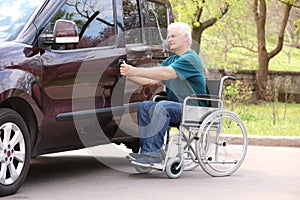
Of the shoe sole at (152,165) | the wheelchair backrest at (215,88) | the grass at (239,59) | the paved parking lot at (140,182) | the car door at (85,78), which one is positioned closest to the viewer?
the paved parking lot at (140,182)

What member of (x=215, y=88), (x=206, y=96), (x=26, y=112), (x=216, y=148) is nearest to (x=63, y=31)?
(x=26, y=112)

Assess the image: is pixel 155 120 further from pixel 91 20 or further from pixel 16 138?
pixel 16 138

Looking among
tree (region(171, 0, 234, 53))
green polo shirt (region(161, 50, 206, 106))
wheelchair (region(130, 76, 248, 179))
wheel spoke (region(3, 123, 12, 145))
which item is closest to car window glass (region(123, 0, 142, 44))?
green polo shirt (region(161, 50, 206, 106))

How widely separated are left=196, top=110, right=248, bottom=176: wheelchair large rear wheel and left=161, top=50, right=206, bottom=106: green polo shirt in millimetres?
271

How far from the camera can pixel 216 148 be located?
26.6 ft

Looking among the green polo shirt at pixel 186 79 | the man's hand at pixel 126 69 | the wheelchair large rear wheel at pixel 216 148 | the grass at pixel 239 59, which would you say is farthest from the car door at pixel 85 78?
the grass at pixel 239 59

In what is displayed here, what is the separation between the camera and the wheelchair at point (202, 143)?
7754 millimetres

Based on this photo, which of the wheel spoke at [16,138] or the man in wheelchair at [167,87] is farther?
the man in wheelchair at [167,87]

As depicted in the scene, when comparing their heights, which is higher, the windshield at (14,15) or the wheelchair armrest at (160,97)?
the windshield at (14,15)

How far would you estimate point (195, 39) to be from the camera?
25031 millimetres

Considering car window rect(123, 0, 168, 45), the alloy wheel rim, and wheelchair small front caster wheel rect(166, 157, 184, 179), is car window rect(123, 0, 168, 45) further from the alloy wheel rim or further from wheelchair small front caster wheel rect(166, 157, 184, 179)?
the alloy wheel rim

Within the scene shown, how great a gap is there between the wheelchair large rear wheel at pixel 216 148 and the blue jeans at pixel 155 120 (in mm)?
314

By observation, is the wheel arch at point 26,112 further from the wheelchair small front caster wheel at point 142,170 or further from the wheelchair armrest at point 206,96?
the wheelchair armrest at point 206,96

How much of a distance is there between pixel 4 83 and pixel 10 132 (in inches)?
17.2
